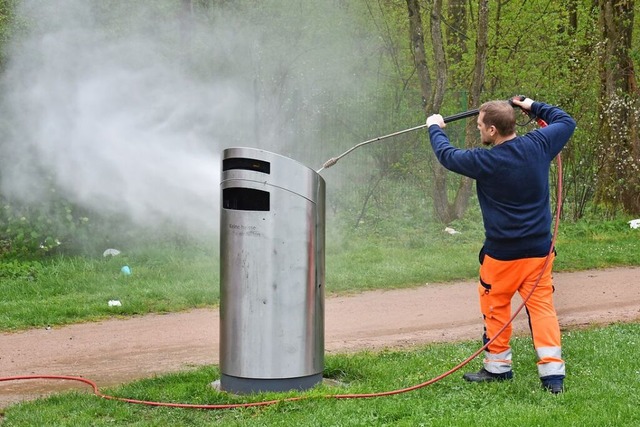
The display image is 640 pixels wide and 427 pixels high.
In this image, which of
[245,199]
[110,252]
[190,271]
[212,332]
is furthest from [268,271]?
[110,252]

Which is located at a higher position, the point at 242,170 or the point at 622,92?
the point at 622,92

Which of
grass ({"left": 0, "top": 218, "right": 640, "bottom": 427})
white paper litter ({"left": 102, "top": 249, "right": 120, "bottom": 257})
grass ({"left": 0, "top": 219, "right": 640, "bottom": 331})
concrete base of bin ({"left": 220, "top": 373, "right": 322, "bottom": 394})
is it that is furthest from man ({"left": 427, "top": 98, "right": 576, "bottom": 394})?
white paper litter ({"left": 102, "top": 249, "right": 120, "bottom": 257})

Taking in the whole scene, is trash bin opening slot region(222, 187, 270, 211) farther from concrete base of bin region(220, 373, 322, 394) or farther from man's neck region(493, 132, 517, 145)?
man's neck region(493, 132, 517, 145)

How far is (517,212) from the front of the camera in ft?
16.5

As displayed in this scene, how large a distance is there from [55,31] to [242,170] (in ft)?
24.0

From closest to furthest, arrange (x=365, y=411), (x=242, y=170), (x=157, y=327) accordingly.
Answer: (x=365, y=411)
(x=242, y=170)
(x=157, y=327)

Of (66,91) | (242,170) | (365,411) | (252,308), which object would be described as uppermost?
(66,91)

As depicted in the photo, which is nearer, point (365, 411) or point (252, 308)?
point (365, 411)

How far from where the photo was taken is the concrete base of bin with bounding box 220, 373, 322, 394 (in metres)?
Answer: 5.17

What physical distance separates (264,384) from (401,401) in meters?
0.84

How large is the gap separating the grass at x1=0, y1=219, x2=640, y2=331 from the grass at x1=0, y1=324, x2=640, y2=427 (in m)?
2.78

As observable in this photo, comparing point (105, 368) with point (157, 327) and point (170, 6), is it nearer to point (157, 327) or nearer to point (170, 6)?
point (157, 327)

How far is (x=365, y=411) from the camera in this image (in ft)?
15.4

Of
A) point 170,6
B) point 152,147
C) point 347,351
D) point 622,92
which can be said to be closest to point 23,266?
point 152,147
